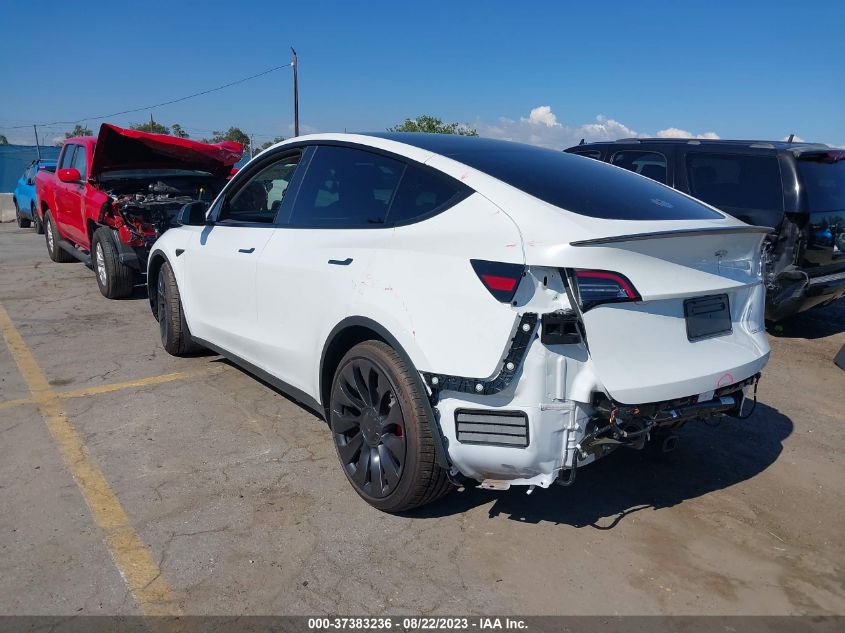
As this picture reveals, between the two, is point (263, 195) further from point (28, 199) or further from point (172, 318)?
point (28, 199)

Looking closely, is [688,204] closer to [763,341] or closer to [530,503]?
[763,341]

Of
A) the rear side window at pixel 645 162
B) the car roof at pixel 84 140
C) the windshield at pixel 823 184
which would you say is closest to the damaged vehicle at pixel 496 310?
the windshield at pixel 823 184

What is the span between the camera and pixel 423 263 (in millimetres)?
2936

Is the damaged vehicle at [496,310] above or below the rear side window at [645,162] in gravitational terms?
below

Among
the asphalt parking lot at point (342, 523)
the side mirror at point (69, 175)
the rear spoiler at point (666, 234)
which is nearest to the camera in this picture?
the rear spoiler at point (666, 234)

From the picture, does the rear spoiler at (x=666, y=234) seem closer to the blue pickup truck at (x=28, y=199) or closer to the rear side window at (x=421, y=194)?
the rear side window at (x=421, y=194)

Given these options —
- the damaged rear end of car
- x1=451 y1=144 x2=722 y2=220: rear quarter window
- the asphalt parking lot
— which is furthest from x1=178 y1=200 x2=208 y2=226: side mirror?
the damaged rear end of car

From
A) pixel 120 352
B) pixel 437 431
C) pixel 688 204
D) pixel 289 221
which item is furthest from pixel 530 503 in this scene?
pixel 120 352

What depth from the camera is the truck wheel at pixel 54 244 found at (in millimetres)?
10023

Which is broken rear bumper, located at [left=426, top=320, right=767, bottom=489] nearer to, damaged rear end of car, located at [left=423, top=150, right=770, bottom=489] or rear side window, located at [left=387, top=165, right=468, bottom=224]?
damaged rear end of car, located at [left=423, top=150, right=770, bottom=489]

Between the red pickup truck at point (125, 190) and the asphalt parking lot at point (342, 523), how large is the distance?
3.01 metres

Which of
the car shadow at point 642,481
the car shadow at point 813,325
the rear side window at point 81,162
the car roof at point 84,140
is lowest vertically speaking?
the car shadow at point 813,325

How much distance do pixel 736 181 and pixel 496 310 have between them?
503 cm

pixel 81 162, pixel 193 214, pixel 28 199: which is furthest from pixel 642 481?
pixel 28 199
